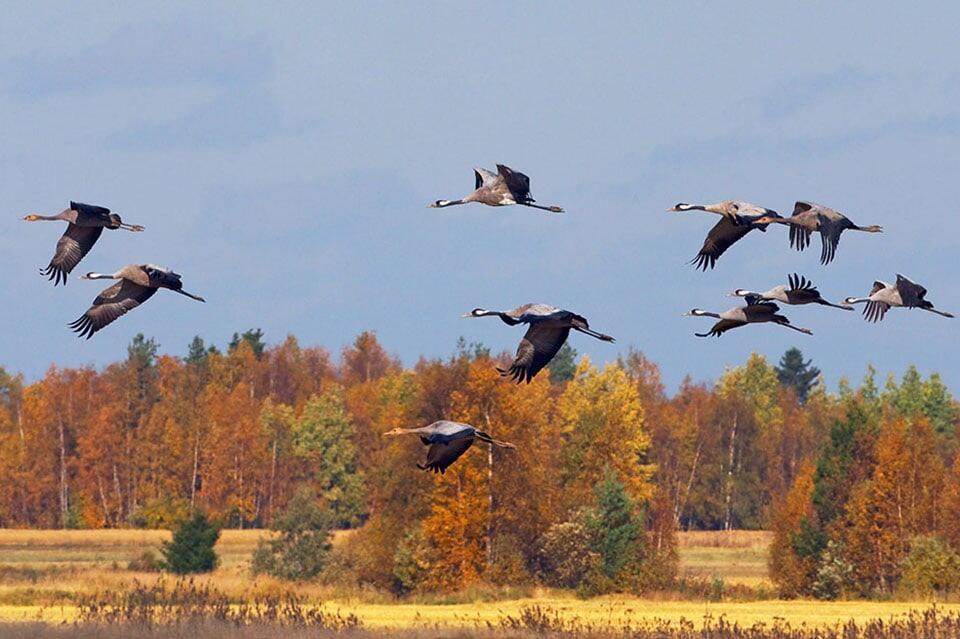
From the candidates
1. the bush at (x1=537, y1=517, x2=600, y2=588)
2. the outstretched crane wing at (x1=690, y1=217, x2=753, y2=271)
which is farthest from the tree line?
the outstretched crane wing at (x1=690, y1=217, x2=753, y2=271)

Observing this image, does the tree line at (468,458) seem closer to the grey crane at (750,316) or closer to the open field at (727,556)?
the open field at (727,556)

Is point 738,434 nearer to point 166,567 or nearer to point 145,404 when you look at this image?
point 145,404

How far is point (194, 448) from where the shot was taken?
107375 mm

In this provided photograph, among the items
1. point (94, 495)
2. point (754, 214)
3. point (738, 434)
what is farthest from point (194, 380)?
point (754, 214)

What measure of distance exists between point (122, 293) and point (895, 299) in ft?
33.1

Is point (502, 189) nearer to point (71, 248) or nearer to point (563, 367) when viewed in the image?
point (71, 248)

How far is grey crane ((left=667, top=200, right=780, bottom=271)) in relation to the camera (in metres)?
21.5

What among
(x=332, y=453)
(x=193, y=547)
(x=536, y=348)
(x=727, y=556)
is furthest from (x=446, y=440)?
(x=332, y=453)

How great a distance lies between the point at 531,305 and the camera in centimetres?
1973

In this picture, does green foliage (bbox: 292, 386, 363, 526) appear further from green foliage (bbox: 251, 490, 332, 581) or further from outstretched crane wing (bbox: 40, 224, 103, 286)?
outstretched crane wing (bbox: 40, 224, 103, 286)

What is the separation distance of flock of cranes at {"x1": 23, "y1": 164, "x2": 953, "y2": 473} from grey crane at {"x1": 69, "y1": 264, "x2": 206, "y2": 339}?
1cm

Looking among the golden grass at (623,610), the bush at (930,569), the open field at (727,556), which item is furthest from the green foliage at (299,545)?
the bush at (930,569)

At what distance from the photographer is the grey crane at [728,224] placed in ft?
70.6

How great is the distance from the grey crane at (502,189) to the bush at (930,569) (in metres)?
34.8
